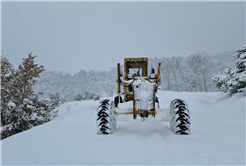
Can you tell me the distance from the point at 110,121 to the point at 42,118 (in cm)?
787

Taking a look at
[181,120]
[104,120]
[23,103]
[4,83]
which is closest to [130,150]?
[104,120]

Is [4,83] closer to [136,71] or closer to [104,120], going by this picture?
[136,71]

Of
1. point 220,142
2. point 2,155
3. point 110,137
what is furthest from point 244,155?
point 2,155

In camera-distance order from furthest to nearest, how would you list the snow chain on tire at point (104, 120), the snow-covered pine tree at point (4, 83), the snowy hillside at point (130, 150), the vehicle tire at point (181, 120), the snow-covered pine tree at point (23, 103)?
the snow-covered pine tree at point (4, 83) < the snow-covered pine tree at point (23, 103) < the snow chain on tire at point (104, 120) < the vehicle tire at point (181, 120) < the snowy hillside at point (130, 150)

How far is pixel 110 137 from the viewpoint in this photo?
3.44 metres

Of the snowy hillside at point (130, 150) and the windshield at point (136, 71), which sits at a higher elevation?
the windshield at point (136, 71)

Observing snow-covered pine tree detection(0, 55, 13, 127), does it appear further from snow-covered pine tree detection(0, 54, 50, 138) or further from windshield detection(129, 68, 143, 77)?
windshield detection(129, 68, 143, 77)

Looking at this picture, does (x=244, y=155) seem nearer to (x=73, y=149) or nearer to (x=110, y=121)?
(x=110, y=121)

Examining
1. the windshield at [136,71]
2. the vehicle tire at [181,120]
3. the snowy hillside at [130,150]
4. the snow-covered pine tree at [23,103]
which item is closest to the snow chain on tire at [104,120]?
the snowy hillside at [130,150]

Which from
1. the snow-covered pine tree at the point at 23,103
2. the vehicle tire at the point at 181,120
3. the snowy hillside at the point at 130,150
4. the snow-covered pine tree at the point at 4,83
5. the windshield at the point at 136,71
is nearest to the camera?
the snowy hillside at the point at 130,150

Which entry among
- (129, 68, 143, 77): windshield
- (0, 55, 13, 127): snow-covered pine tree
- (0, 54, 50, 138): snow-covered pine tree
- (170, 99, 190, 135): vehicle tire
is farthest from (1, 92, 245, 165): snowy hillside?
(0, 55, 13, 127): snow-covered pine tree

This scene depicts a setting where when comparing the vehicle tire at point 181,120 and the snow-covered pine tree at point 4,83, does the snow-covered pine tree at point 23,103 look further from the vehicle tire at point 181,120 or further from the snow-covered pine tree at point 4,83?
the vehicle tire at point 181,120

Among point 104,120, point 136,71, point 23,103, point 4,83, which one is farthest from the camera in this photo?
point 4,83

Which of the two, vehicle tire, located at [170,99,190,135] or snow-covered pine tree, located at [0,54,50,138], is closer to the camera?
vehicle tire, located at [170,99,190,135]
